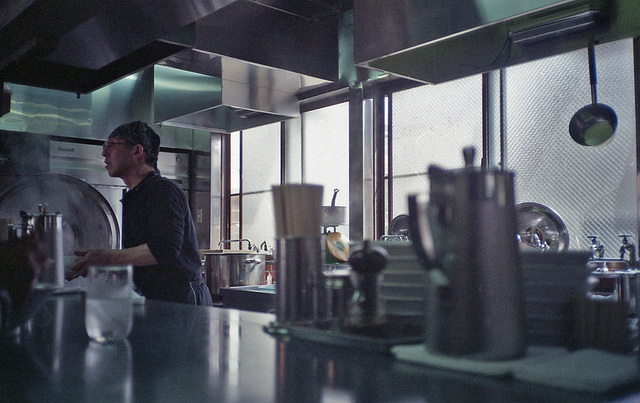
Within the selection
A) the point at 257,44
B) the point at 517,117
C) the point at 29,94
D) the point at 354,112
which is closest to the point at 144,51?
the point at 257,44

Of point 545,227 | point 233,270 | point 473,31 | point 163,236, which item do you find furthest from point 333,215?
point 473,31

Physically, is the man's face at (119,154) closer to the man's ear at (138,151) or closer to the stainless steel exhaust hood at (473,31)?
the man's ear at (138,151)

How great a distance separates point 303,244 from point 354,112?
2.84 metres

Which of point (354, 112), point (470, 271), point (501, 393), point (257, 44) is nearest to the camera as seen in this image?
point (501, 393)

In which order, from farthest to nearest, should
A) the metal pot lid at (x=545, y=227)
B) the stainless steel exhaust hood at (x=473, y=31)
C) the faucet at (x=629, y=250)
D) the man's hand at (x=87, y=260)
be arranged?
the metal pot lid at (x=545, y=227) < the faucet at (x=629, y=250) < the man's hand at (x=87, y=260) < the stainless steel exhaust hood at (x=473, y=31)

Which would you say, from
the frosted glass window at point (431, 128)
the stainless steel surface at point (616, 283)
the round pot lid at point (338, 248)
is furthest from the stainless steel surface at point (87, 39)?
the frosted glass window at point (431, 128)

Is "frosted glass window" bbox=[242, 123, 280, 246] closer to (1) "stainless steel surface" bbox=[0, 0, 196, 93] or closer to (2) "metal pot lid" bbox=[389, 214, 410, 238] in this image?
(2) "metal pot lid" bbox=[389, 214, 410, 238]

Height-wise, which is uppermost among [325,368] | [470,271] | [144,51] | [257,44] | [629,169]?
[257,44]

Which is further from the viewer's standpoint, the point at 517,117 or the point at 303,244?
the point at 517,117

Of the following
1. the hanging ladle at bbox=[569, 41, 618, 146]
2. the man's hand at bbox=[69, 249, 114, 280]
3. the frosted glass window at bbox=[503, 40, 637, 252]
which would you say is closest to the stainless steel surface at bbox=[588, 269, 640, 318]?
the hanging ladle at bbox=[569, 41, 618, 146]

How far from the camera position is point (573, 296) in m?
0.77

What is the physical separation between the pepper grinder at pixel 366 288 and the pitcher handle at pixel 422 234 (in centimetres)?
18

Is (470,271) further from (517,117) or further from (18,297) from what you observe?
(517,117)

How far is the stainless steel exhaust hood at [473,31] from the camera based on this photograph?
5.21 feet
